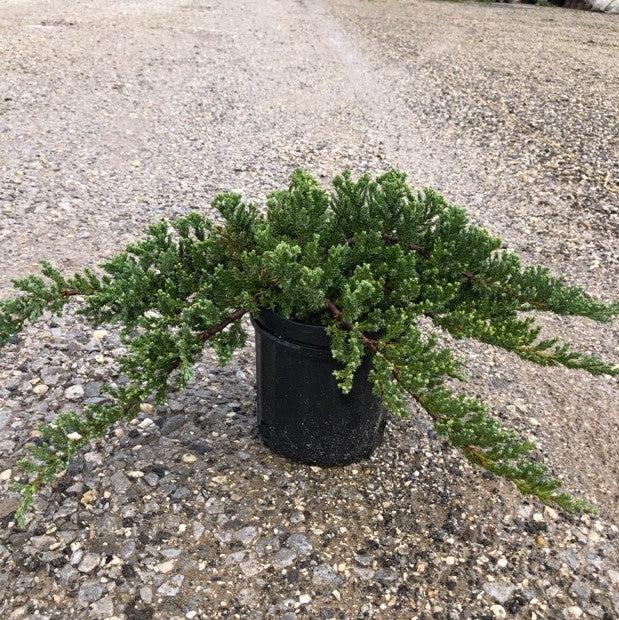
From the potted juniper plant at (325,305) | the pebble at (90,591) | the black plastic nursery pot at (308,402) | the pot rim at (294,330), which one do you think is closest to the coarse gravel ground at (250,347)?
the pebble at (90,591)

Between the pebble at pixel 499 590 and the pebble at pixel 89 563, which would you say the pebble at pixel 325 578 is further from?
the pebble at pixel 89 563

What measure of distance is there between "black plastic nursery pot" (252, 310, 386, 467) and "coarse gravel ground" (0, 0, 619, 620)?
0.15 meters

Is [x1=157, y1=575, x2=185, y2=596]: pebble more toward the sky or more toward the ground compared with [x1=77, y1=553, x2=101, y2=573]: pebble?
more toward the sky

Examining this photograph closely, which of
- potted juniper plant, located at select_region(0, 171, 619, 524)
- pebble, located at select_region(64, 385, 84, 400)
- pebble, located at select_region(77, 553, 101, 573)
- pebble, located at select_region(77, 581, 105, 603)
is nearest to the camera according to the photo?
potted juniper plant, located at select_region(0, 171, 619, 524)

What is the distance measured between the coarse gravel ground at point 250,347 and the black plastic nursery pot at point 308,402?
0.49ft

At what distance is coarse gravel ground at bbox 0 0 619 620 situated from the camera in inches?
113

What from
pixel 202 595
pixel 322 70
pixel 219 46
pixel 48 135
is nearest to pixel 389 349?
pixel 202 595

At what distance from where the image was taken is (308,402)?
303 centimetres

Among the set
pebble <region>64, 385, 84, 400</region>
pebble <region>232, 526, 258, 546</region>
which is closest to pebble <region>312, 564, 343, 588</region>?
pebble <region>232, 526, 258, 546</region>

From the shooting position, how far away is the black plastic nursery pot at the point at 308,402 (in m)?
2.81

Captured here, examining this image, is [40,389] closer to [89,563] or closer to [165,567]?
[89,563]

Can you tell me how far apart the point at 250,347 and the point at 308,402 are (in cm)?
141

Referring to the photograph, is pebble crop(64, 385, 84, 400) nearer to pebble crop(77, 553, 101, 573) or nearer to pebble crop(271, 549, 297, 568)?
pebble crop(77, 553, 101, 573)

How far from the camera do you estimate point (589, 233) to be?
6.27m
